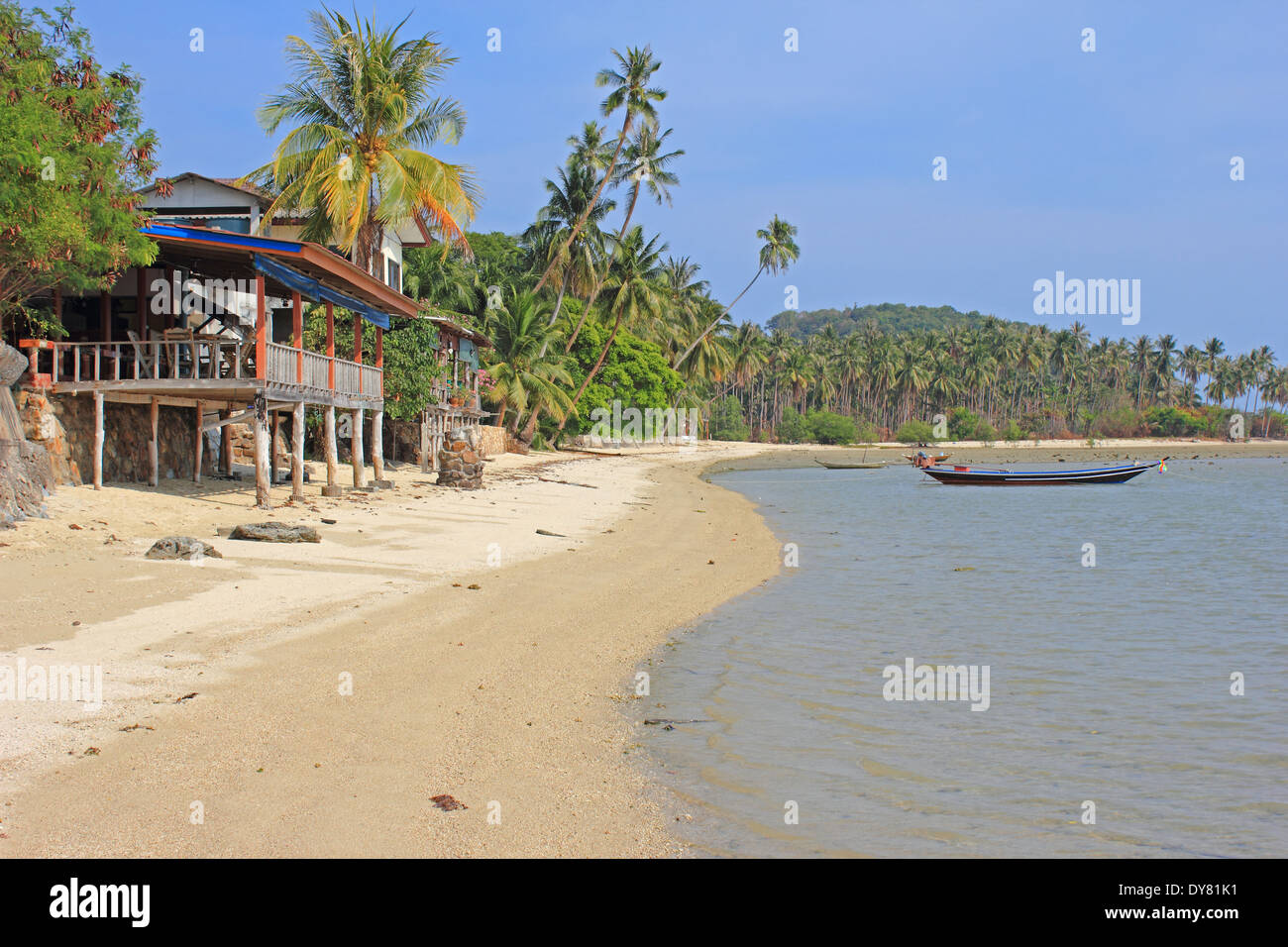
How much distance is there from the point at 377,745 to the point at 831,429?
99.0 metres

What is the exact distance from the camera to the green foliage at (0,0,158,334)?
48.1ft

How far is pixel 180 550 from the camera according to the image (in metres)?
12.5

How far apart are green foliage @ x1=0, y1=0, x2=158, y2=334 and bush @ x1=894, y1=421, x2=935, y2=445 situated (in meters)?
95.2

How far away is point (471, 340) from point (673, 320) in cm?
3345

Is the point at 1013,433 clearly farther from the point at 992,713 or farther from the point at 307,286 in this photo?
the point at 992,713

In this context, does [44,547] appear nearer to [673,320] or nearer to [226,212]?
[226,212]

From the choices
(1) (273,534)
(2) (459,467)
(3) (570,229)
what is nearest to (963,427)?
(3) (570,229)

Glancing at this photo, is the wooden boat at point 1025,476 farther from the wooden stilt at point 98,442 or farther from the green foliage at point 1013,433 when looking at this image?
the green foliage at point 1013,433

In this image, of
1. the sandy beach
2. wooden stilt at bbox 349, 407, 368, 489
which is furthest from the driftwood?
the sandy beach

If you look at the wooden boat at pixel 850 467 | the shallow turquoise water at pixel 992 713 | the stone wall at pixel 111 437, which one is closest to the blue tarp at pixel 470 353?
the stone wall at pixel 111 437

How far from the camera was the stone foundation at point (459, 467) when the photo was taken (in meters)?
26.8

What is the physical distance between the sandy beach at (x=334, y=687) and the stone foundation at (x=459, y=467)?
9221 millimetres
